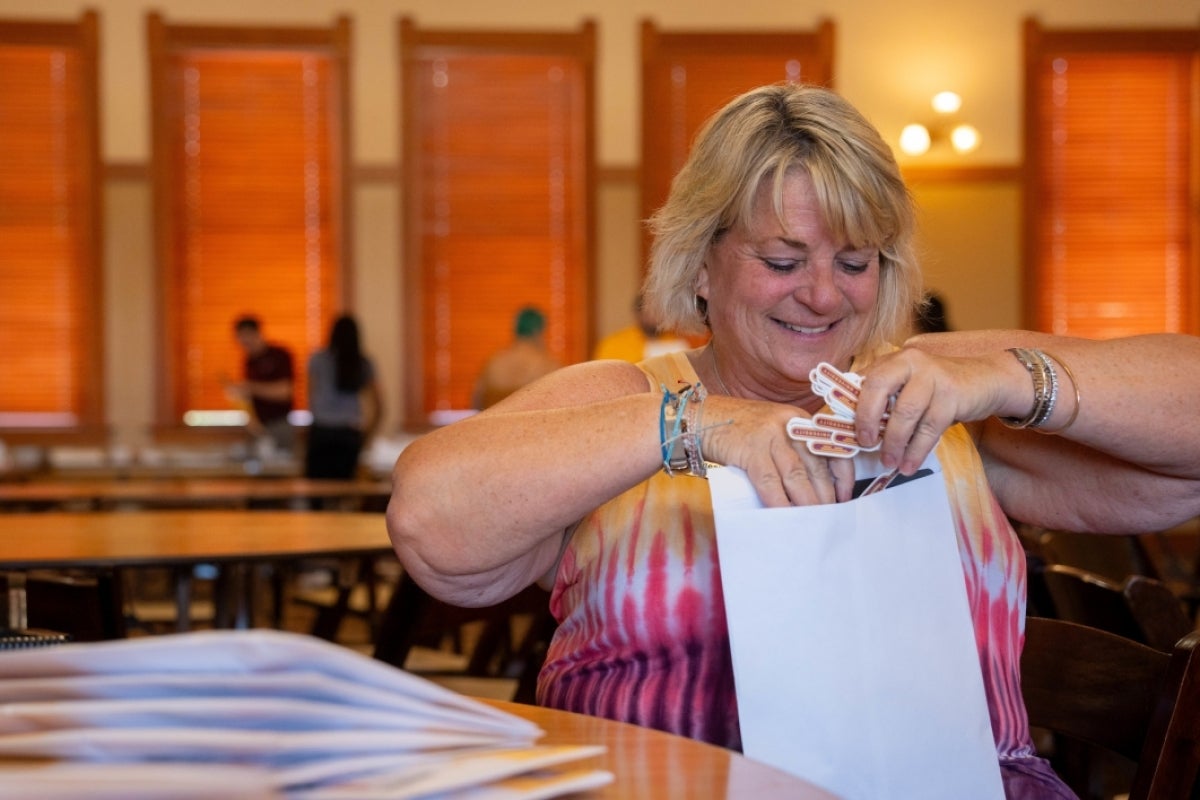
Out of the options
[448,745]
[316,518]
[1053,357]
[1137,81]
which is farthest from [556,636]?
[1137,81]

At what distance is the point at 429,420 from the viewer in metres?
9.03

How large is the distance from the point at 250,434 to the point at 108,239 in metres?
1.51

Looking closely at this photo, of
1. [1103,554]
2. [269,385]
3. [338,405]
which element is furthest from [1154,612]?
[269,385]

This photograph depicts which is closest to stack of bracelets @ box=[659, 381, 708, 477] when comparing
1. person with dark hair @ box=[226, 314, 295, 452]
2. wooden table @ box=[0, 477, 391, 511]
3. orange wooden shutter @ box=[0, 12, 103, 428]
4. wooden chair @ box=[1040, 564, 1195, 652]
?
wooden chair @ box=[1040, 564, 1195, 652]

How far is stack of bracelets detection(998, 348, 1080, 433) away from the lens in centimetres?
142

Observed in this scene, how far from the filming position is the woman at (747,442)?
1384mm

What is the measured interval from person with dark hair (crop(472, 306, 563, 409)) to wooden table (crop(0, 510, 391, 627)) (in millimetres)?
3854

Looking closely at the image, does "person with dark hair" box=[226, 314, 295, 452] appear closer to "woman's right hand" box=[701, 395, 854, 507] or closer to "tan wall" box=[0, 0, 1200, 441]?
"tan wall" box=[0, 0, 1200, 441]

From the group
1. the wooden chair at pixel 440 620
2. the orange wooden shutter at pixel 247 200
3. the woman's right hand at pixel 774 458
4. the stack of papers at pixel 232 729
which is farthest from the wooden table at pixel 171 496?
the stack of papers at pixel 232 729

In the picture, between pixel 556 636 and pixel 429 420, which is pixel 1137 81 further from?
pixel 556 636

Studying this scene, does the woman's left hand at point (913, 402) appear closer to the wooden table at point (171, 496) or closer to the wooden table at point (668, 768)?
the wooden table at point (668, 768)

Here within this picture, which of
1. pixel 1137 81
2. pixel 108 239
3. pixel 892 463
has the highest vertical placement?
pixel 1137 81

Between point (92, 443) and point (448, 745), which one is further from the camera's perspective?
point (92, 443)

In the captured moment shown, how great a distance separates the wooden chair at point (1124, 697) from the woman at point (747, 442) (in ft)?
0.13
